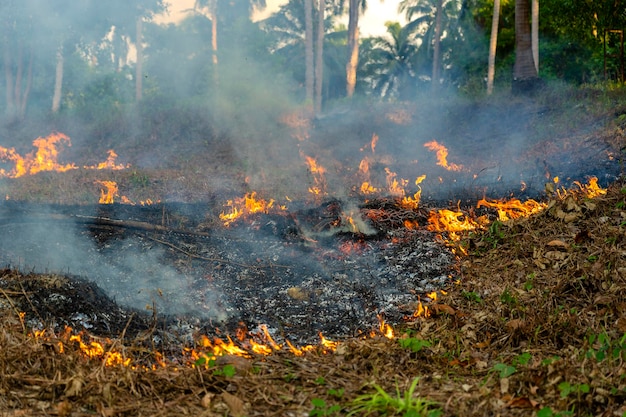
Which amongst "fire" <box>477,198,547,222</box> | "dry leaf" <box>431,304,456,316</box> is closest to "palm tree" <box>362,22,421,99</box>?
"fire" <box>477,198,547,222</box>

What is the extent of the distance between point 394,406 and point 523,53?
16.1 meters

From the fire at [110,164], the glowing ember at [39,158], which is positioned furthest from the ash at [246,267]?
the glowing ember at [39,158]

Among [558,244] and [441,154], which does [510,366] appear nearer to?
[558,244]

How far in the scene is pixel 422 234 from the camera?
7.66 metres

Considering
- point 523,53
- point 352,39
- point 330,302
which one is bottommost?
point 330,302

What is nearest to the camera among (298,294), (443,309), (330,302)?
(443,309)

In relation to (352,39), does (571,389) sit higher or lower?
lower

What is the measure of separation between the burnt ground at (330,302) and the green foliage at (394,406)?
23 millimetres

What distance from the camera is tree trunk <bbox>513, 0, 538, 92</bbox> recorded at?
16703 mm

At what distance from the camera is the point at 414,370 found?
11.9 feet

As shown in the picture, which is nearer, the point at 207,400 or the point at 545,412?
the point at 545,412

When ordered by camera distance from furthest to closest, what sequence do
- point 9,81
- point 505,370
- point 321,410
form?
point 9,81, point 505,370, point 321,410

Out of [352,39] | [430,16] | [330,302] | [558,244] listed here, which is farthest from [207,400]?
[430,16]

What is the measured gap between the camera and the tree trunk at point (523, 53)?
16.7 meters
